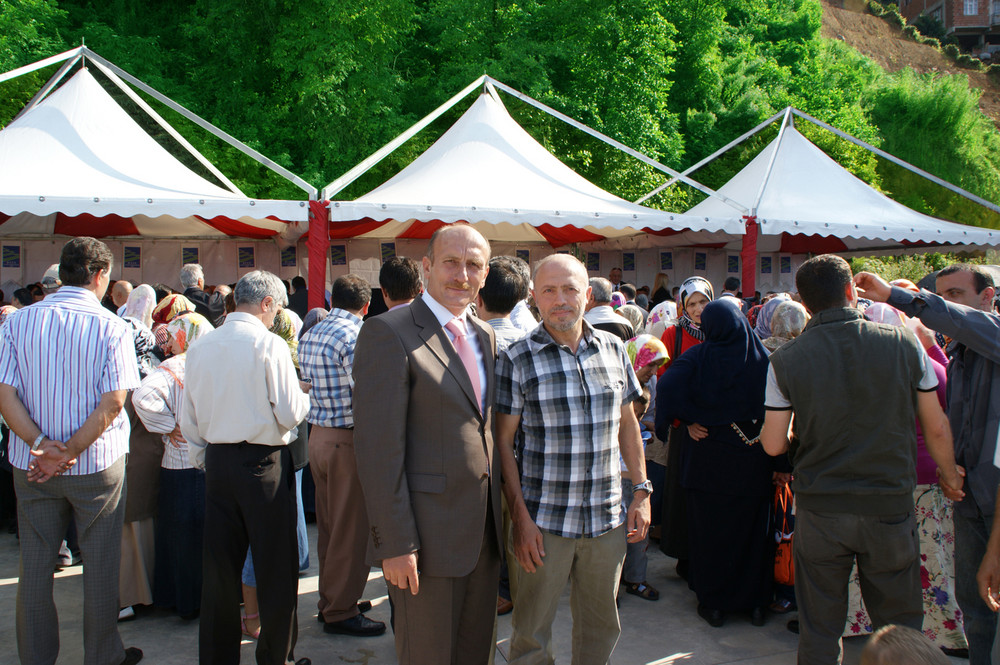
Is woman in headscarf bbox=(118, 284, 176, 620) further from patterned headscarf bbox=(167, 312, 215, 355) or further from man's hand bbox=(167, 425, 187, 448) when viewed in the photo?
patterned headscarf bbox=(167, 312, 215, 355)

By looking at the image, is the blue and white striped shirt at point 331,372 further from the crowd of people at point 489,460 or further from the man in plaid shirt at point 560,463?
the man in plaid shirt at point 560,463

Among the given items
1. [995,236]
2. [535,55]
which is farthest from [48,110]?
[995,236]

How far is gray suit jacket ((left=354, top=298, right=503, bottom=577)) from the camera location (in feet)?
6.63

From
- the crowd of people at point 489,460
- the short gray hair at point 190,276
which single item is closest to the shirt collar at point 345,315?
the crowd of people at point 489,460

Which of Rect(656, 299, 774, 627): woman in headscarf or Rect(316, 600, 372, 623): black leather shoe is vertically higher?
Rect(656, 299, 774, 627): woman in headscarf

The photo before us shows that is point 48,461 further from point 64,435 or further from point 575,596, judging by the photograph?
point 575,596

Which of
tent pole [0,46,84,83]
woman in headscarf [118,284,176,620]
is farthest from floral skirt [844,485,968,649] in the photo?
tent pole [0,46,84,83]

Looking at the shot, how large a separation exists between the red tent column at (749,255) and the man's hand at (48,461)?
7336 mm

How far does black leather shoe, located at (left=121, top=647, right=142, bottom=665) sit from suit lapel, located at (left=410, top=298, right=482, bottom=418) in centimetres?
232

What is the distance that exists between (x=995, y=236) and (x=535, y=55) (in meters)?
9.51

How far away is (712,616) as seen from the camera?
3.63 m

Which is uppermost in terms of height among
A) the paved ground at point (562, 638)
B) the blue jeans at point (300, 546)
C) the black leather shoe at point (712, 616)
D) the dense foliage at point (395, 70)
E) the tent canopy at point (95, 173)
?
the dense foliage at point (395, 70)

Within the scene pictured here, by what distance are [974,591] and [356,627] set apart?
2.81m

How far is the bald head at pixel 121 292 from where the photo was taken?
588cm
